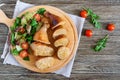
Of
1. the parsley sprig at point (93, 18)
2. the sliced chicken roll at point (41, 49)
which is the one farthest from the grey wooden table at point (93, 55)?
the sliced chicken roll at point (41, 49)

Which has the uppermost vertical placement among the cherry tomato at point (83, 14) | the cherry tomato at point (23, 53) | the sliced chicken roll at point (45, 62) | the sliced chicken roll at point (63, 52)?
the cherry tomato at point (83, 14)

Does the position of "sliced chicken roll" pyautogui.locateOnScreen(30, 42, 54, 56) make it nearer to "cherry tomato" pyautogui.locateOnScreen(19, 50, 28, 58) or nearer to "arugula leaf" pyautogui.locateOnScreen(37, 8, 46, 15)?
"cherry tomato" pyautogui.locateOnScreen(19, 50, 28, 58)

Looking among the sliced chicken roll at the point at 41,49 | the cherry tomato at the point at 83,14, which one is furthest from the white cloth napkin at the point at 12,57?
the sliced chicken roll at the point at 41,49

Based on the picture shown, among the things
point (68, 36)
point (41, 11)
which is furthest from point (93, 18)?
point (41, 11)

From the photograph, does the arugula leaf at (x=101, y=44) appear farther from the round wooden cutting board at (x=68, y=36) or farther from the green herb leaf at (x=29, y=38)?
the green herb leaf at (x=29, y=38)

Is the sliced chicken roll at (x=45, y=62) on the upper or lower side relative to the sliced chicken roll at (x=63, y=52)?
lower

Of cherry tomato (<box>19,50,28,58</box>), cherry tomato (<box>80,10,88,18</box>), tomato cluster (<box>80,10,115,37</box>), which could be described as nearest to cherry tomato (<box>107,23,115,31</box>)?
tomato cluster (<box>80,10,115,37</box>)
